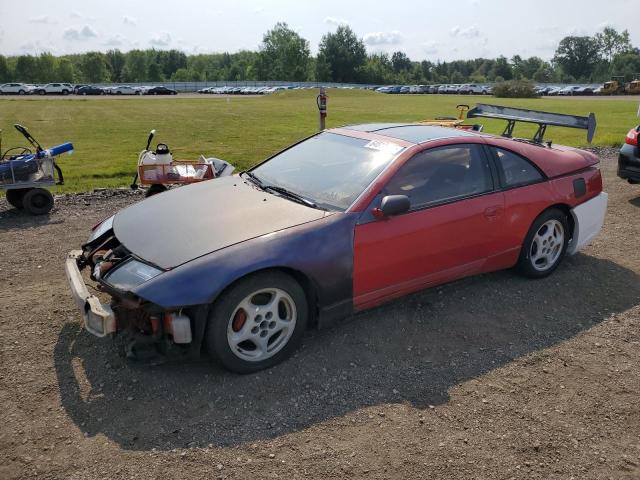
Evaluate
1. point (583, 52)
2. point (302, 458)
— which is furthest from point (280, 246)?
point (583, 52)

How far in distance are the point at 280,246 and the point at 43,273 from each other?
9.89 ft

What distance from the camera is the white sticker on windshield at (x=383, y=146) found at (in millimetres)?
4293

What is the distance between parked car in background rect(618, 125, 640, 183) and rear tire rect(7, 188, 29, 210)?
8.79 meters

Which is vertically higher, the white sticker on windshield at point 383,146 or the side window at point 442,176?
the white sticker on windshield at point 383,146

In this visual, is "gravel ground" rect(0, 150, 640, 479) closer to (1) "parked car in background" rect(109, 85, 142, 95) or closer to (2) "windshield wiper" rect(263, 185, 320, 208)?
(2) "windshield wiper" rect(263, 185, 320, 208)

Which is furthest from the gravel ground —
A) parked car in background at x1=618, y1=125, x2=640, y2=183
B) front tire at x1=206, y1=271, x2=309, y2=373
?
parked car in background at x1=618, y1=125, x2=640, y2=183

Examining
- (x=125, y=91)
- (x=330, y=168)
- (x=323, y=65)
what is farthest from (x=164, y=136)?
(x=323, y=65)

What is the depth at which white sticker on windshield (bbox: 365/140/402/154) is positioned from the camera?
4293 millimetres

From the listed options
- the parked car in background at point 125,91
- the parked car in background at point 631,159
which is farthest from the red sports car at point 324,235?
the parked car in background at point 125,91

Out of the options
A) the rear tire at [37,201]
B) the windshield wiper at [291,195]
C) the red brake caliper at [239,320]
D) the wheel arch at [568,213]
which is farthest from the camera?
the rear tire at [37,201]

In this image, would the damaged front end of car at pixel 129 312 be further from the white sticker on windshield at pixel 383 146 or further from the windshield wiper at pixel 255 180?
the white sticker on windshield at pixel 383 146

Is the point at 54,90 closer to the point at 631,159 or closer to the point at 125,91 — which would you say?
the point at 125,91

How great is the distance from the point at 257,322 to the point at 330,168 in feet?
4.92

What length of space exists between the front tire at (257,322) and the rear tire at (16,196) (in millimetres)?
5489
